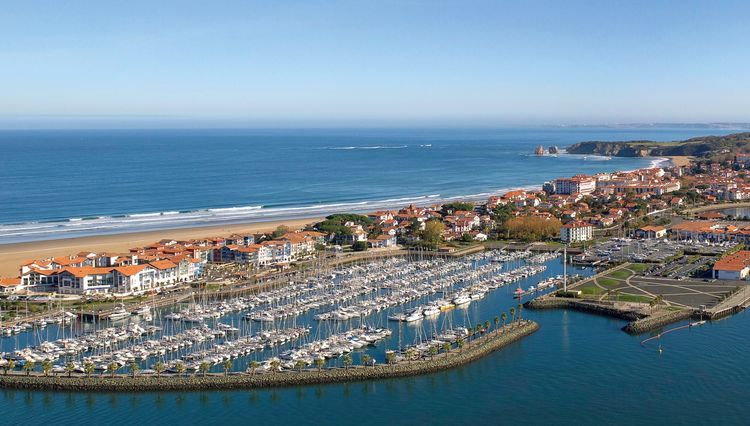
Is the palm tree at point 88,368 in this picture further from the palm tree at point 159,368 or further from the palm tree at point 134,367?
the palm tree at point 159,368

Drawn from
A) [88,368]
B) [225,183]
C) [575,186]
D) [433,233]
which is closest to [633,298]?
[433,233]

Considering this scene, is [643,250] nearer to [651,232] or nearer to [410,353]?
[651,232]

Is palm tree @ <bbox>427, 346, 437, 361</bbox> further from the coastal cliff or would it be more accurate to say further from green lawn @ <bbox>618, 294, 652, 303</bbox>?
the coastal cliff

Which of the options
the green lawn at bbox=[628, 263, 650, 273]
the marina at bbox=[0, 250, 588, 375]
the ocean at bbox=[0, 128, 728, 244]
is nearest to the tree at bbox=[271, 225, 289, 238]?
the marina at bbox=[0, 250, 588, 375]

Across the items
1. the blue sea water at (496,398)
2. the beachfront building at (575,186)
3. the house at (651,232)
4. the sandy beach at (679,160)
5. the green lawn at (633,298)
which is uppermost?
the sandy beach at (679,160)

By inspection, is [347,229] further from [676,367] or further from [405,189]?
[405,189]

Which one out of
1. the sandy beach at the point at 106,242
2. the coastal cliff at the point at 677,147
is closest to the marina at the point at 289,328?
the sandy beach at the point at 106,242
